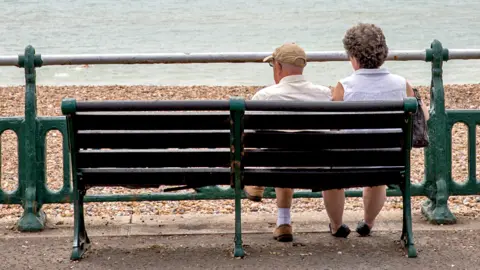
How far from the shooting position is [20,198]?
723 cm

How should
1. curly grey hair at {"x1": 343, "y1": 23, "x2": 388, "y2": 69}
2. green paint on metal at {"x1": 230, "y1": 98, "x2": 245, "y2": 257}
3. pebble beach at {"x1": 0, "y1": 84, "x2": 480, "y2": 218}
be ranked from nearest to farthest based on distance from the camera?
green paint on metal at {"x1": 230, "y1": 98, "x2": 245, "y2": 257} < curly grey hair at {"x1": 343, "y1": 23, "x2": 388, "y2": 69} < pebble beach at {"x1": 0, "y1": 84, "x2": 480, "y2": 218}

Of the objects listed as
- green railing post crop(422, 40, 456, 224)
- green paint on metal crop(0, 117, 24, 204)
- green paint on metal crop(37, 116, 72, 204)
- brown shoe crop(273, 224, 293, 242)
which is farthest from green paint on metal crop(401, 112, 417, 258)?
green paint on metal crop(0, 117, 24, 204)

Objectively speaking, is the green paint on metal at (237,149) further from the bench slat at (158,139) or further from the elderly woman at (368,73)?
the elderly woman at (368,73)

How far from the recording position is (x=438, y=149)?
23.7 feet

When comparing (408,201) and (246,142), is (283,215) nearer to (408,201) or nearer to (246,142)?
(246,142)

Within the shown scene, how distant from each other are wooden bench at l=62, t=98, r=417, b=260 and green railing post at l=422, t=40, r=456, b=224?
2.88 ft

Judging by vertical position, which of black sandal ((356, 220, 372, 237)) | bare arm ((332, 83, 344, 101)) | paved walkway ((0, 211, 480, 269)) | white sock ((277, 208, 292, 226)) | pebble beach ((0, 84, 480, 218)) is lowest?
pebble beach ((0, 84, 480, 218))

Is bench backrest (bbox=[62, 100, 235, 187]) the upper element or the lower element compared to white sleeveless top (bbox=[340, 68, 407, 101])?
lower

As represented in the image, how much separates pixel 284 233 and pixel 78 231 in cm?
118

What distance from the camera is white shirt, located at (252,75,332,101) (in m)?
6.42

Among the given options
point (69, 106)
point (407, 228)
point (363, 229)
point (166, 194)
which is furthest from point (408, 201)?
point (69, 106)

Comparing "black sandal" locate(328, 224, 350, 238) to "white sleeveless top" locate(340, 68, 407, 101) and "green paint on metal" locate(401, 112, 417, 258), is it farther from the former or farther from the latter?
"white sleeveless top" locate(340, 68, 407, 101)

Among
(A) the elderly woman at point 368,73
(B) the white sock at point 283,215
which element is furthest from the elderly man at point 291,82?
(B) the white sock at point 283,215

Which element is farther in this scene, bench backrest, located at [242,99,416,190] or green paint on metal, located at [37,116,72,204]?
green paint on metal, located at [37,116,72,204]
